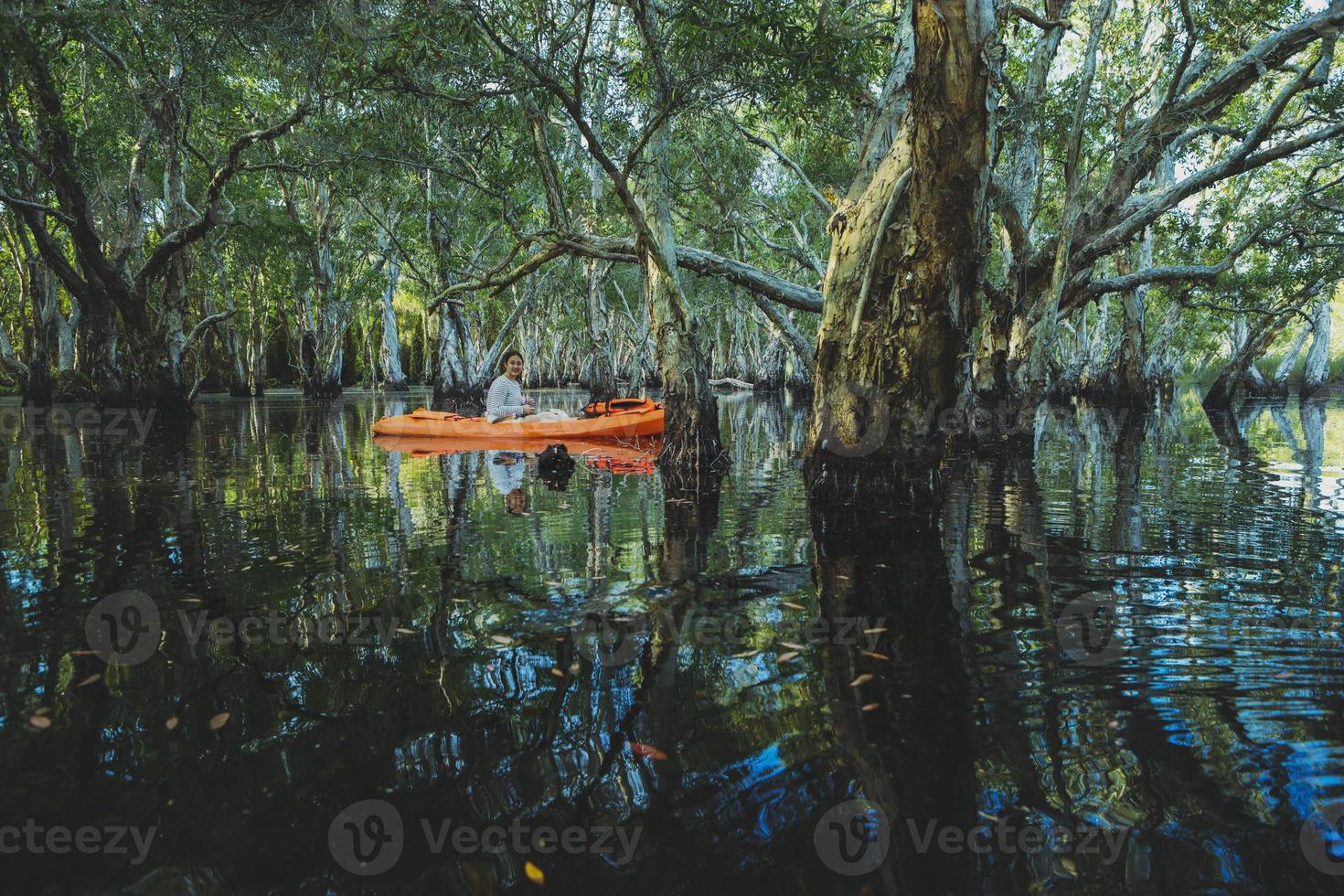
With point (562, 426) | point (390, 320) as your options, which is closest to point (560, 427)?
point (562, 426)

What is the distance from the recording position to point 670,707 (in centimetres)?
297

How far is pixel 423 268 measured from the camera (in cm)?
3056

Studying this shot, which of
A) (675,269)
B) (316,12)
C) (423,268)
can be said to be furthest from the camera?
(423,268)

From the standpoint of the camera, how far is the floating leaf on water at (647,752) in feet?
8.53


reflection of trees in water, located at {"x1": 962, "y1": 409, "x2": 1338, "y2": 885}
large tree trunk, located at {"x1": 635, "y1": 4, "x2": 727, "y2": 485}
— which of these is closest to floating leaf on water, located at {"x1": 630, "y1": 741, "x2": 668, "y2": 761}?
reflection of trees in water, located at {"x1": 962, "y1": 409, "x2": 1338, "y2": 885}

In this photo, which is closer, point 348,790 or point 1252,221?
point 348,790

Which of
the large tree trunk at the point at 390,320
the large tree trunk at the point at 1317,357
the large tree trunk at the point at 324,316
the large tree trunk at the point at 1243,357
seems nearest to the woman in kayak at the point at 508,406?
the large tree trunk at the point at 324,316

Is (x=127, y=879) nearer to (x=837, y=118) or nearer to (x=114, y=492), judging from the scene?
(x=114, y=492)

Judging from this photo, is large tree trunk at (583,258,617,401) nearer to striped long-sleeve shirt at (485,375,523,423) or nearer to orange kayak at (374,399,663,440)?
orange kayak at (374,399,663,440)

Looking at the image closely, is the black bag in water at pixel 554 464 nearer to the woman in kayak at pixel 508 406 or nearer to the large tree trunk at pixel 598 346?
the woman in kayak at pixel 508 406

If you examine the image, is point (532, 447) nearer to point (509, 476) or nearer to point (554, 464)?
point (554, 464)

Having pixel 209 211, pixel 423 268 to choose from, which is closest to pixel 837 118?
pixel 209 211

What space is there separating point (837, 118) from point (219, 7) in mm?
9776

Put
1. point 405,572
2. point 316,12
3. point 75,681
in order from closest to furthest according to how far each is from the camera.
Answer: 1. point 75,681
2. point 405,572
3. point 316,12
